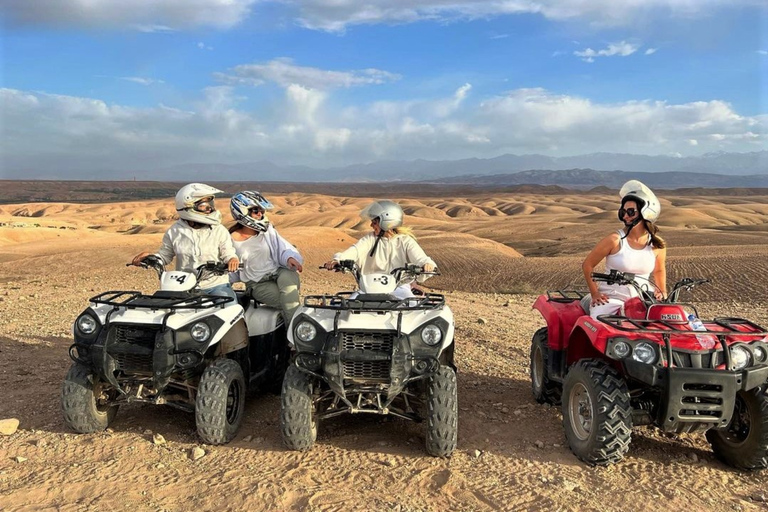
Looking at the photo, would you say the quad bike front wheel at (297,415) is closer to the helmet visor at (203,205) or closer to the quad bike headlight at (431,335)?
the quad bike headlight at (431,335)

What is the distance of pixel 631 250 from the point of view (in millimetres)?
4949

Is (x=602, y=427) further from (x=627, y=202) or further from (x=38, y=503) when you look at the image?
(x=38, y=503)

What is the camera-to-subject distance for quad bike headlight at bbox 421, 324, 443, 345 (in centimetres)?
441

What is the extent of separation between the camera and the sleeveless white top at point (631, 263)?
16.2ft

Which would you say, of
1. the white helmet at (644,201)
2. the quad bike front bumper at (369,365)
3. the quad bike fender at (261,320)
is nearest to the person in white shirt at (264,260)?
the quad bike fender at (261,320)

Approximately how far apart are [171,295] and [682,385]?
12.9ft

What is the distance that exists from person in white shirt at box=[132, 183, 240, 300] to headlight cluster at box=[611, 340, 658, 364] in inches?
128

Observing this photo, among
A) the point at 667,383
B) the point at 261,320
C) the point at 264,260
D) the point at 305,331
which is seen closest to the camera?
the point at 667,383

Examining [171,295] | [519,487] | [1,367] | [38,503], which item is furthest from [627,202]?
[1,367]

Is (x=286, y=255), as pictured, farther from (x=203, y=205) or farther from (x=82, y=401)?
(x=82, y=401)

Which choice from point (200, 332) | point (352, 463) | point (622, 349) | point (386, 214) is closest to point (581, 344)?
point (622, 349)

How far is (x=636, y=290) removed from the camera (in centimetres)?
488

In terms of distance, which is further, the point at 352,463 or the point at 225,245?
the point at 225,245

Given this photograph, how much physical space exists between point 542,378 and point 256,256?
3.12 meters
